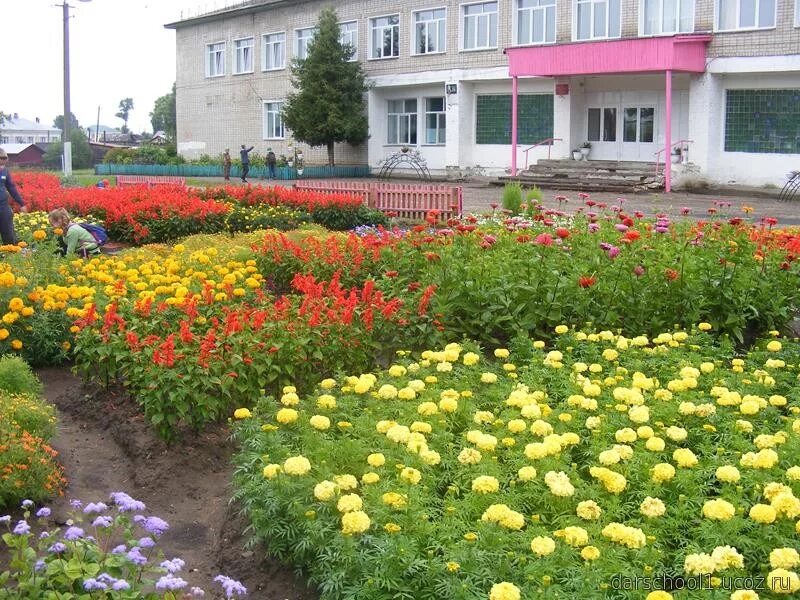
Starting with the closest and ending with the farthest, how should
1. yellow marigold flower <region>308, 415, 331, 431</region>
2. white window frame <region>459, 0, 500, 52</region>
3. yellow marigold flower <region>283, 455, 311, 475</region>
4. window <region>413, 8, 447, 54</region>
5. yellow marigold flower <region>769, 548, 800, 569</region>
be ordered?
yellow marigold flower <region>769, 548, 800, 569</region> → yellow marigold flower <region>283, 455, 311, 475</region> → yellow marigold flower <region>308, 415, 331, 431</region> → white window frame <region>459, 0, 500, 52</region> → window <region>413, 8, 447, 54</region>

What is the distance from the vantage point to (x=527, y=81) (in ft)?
105

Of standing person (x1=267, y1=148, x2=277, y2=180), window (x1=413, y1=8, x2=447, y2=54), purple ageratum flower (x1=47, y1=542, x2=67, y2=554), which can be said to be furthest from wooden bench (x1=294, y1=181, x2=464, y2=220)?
standing person (x1=267, y1=148, x2=277, y2=180)

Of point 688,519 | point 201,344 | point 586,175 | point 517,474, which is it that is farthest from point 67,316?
point 586,175

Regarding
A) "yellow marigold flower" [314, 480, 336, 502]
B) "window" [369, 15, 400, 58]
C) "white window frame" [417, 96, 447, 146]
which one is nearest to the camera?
"yellow marigold flower" [314, 480, 336, 502]

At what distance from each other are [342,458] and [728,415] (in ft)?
6.73

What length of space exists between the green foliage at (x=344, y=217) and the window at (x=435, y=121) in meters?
18.8

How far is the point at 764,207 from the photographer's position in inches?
909

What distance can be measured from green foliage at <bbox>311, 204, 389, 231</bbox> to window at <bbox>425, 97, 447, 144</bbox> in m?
18.8

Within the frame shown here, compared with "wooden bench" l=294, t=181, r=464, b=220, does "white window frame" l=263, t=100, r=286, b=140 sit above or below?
above

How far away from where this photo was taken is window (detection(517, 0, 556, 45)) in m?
30.9

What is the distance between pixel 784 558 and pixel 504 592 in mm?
1017

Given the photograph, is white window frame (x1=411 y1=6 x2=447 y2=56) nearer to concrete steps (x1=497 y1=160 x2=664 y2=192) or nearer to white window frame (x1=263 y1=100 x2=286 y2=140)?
concrete steps (x1=497 y1=160 x2=664 y2=192)

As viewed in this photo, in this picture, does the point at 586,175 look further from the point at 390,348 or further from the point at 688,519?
the point at 688,519

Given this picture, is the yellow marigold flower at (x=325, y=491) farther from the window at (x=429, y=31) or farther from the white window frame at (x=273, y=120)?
the white window frame at (x=273, y=120)
